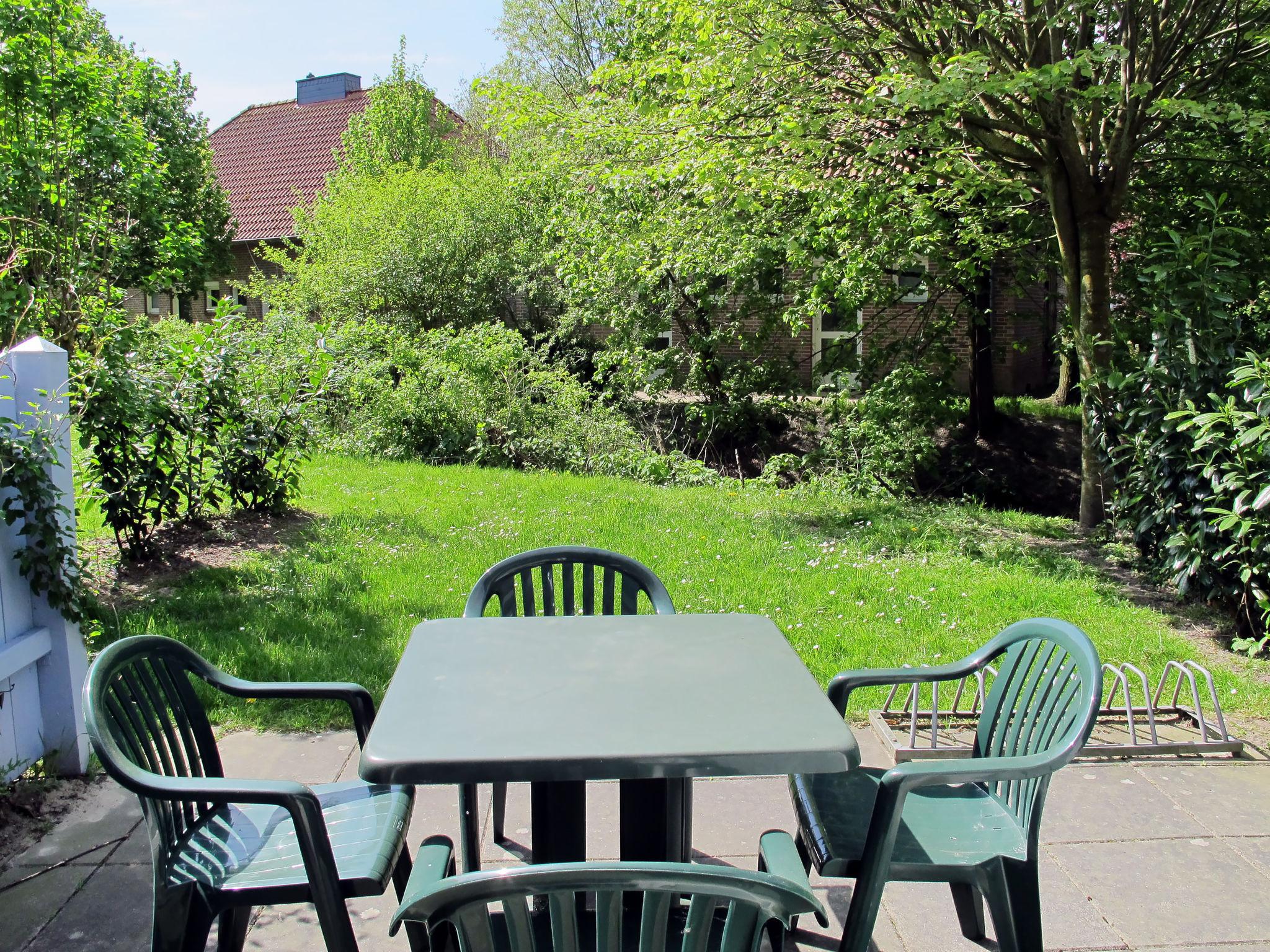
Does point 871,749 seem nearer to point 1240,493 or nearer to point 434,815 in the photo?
point 434,815

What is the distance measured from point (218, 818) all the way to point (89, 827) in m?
1.24

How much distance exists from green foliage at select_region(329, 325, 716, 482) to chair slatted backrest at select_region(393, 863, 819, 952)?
990 centimetres

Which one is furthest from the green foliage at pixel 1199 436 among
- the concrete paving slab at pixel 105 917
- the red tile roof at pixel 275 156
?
the red tile roof at pixel 275 156

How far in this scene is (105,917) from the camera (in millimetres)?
3090

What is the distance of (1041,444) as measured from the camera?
14828 mm

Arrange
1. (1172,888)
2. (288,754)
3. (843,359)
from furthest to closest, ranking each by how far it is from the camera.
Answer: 1. (843,359)
2. (288,754)
3. (1172,888)

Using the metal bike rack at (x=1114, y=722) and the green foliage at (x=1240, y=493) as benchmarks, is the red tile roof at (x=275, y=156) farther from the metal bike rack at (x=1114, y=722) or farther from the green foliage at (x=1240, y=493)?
the metal bike rack at (x=1114, y=722)

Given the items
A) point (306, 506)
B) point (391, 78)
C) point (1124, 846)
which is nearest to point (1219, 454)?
point (1124, 846)

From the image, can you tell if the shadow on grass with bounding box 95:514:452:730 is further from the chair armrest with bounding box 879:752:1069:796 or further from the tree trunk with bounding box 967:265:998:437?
the tree trunk with bounding box 967:265:998:437

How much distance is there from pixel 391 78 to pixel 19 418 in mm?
22980

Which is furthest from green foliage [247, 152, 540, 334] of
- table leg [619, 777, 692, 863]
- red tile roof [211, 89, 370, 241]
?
table leg [619, 777, 692, 863]

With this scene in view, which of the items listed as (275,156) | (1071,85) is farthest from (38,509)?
(275,156)

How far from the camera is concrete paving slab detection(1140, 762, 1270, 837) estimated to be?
375 cm

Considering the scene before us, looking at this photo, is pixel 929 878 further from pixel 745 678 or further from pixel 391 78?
pixel 391 78
